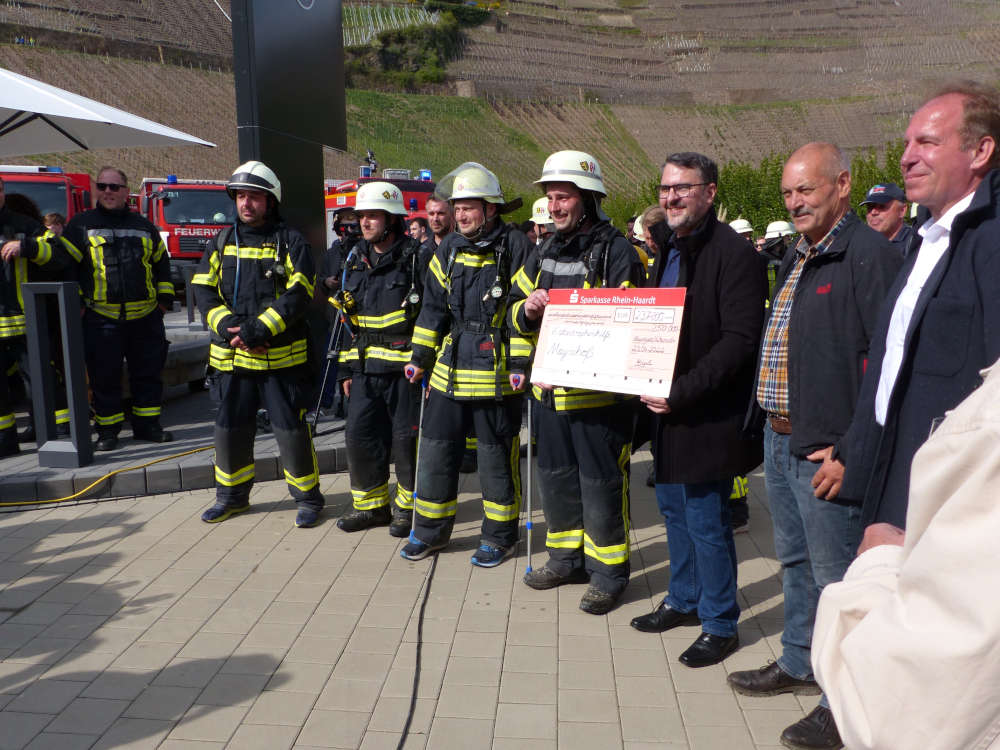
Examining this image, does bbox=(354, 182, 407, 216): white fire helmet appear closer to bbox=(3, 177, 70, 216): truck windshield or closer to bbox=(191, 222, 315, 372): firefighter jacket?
bbox=(191, 222, 315, 372): firefighter jacket

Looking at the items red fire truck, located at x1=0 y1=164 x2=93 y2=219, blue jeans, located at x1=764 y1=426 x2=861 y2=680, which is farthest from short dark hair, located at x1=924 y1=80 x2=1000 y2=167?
red fire truck, located at x1=0 y1=164 x2=93 y2=219

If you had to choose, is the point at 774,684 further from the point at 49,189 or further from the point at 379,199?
the point at 49,189

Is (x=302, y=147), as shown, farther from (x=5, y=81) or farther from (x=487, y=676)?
(x=487, y=676)

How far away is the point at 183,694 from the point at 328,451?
3412 millimetres

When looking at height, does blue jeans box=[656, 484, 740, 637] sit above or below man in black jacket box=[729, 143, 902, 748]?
below

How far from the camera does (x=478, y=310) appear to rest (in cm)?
475

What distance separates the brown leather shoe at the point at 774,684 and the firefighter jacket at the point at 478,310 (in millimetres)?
1935

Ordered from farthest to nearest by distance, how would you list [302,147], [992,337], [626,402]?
[302,147]
[626,402]
[992,337]

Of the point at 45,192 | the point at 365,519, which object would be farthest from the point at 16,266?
the point at 45,192

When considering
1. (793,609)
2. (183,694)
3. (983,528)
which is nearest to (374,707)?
(183,694)

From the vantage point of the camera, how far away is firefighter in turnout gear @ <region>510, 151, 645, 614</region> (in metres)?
4.14

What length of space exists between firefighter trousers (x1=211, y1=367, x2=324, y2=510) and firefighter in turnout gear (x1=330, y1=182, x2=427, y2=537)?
304 mm

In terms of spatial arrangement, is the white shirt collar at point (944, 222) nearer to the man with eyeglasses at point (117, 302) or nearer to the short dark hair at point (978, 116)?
the short dark hair at point (978, 116)

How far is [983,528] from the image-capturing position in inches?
38.1
